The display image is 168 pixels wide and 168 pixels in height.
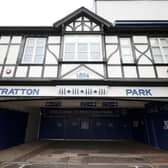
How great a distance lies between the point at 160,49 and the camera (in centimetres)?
690

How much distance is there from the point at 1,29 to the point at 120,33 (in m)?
6.09

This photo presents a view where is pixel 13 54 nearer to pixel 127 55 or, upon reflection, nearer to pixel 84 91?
pixel 84 91

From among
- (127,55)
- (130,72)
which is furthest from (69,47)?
(130,72)

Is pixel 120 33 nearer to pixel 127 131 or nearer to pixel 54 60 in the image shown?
pixel 54 60

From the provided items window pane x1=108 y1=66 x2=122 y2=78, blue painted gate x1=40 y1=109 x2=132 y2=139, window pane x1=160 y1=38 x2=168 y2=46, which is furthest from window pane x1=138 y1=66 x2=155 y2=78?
blue painted gate x1=40 y1=109 x2=132 y2=139

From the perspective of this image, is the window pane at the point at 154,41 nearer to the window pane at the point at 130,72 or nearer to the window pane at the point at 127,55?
the window pane at the point at 127,55

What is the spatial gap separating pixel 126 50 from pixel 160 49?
1661 mm

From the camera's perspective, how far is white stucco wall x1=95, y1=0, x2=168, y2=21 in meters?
10.9

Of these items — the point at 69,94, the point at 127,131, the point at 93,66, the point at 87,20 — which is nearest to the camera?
the point at 69,94

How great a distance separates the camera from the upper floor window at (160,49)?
21.9 ft

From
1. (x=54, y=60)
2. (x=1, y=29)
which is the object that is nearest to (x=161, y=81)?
(x=54, y=60)

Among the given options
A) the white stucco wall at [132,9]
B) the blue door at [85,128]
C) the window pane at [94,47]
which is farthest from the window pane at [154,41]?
the blue door at [85,128]

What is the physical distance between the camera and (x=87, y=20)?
773cm

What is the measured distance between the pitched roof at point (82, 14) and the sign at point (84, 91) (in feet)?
11.3
